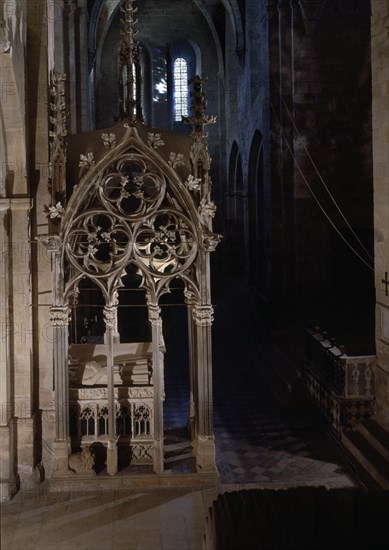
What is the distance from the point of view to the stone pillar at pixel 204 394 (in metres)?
8.42

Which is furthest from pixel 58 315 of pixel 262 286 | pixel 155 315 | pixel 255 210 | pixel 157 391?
pixel 255 210

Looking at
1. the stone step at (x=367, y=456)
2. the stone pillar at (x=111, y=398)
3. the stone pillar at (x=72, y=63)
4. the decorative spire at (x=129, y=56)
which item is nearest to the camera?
the stone pillar at (x=111, y=398)

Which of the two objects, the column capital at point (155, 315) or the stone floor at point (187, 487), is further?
the column capital at point (155, 315)

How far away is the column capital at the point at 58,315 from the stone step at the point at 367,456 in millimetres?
4451

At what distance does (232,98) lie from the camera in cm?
2814

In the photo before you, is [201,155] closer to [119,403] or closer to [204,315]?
[204,315]

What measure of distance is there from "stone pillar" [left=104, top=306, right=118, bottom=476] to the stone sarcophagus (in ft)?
0.38

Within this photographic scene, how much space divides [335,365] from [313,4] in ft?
38.4

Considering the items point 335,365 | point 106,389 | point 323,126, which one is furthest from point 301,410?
point 323,126

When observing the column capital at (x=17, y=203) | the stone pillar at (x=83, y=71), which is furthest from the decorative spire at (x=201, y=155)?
the stone pillar at (x=83, y=71)

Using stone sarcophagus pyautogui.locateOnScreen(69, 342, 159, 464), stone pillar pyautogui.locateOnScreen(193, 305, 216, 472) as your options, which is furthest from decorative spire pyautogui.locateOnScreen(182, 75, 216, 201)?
stone sarcophagus pyautogui.locateOnScreen(69, 342, 159, 464)

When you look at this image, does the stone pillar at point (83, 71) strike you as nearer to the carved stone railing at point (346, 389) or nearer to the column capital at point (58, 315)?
the carved stone railing at point (346, 389)

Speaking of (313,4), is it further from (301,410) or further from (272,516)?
(272,516)

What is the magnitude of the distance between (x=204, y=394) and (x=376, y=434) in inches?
114
